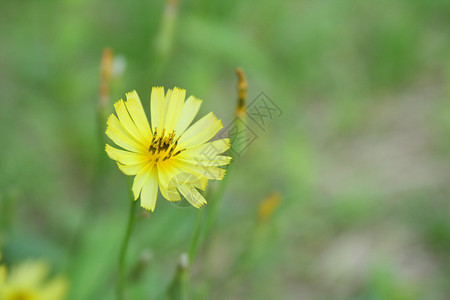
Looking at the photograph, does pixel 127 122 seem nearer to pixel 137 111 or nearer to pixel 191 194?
pixel 137 111

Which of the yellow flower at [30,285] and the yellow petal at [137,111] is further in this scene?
the yellow flower at [30,285]

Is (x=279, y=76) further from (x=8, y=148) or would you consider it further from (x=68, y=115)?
(x=8, y=148)

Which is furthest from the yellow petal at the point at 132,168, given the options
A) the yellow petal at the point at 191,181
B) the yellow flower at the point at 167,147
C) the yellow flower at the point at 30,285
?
the yellow flower at the point at 30,285

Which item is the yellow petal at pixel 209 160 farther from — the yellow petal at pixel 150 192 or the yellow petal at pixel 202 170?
the yellow petal at pixel 150 192

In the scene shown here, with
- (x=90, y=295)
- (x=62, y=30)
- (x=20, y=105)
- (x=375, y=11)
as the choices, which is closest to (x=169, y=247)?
(x=90, y=295)

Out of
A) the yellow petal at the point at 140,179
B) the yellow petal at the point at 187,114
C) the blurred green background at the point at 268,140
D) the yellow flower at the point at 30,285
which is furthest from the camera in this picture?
the blurred green background at the point at 268,140

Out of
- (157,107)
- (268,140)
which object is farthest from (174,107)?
(268,140)
